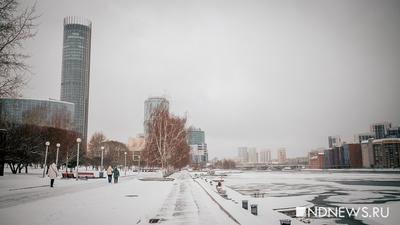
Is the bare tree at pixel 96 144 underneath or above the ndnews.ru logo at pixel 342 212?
above

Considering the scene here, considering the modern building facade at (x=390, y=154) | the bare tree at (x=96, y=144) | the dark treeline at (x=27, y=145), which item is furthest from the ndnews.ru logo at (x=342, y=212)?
the modern building facade at (x=390, y=154)

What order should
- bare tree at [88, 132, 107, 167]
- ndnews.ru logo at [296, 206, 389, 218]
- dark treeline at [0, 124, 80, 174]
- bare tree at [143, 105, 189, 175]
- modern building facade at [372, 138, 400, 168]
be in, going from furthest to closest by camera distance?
1. modern building facade at [372, 138, 400, 168]
2. bare tree at [88, 132, 107, 167]
3. bare tree at [143, 105, 189, 175]
4. dark treeline at [0, 124, 80, 174]
5. ndnews.ru logo at [296, 206, 389, 218]

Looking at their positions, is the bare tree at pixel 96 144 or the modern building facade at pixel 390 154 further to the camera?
the modern building facade at pixel 390 154

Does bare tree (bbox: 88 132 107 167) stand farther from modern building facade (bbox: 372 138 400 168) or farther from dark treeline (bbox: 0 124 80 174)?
modern building facade (bbox: 372 138 400 168)

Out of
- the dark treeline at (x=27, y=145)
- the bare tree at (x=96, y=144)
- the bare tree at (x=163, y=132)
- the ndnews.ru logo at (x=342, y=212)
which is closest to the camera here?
the ndnews.ru logo at (x=342, y=212)

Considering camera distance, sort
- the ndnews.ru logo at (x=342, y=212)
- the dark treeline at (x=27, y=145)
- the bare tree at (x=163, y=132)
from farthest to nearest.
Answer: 1. the bare tree at (x=163, y=132)
2. the dark treeline at (x=27, y=145)
3. the ndnews.ru logo at (x=342, y=212)

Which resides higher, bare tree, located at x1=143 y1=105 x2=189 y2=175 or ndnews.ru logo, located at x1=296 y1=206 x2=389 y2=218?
bare tree, located at x1=143 y1=105 x2=189 y2=175

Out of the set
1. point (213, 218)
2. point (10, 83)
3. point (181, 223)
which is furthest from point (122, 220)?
point (10, 83)

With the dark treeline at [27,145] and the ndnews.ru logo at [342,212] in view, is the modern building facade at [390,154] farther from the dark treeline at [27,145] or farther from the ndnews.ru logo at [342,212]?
the ndnews.ru logo at [342,212]

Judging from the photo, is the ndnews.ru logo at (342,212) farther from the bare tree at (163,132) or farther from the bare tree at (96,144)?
the bare tree at (96,144)

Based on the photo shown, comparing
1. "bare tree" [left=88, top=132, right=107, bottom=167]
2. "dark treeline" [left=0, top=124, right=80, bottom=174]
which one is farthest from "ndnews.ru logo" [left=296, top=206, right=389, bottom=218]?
"bare tree" [left=88, top=132, right=107, bottom=167]

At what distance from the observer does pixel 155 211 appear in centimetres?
1566

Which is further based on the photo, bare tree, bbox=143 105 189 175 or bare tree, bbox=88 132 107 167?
bare tree, bbox=88 132 107 167

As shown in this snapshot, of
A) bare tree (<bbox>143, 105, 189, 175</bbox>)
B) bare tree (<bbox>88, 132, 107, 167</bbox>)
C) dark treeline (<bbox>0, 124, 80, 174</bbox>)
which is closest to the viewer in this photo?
dark treeline (<bbox>0, 124, 80, 174</bbox>)
